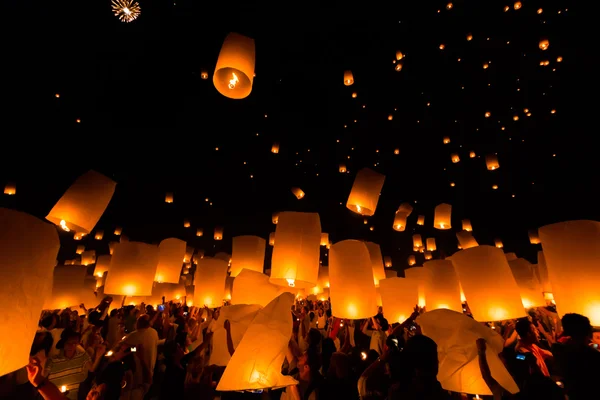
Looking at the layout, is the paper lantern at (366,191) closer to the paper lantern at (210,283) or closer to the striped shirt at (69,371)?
the paper lantern at (210,283)

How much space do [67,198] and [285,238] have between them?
2.70 meters

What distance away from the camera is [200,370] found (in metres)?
3.15

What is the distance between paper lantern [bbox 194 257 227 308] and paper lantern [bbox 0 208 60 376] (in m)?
4.86

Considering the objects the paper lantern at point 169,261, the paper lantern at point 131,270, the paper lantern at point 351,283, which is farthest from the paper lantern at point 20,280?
the paper lantern at point 169,261

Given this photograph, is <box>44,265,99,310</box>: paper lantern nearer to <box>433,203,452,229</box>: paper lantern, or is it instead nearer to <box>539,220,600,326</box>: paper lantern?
<box>539,220,600,326</box>: paper lantern

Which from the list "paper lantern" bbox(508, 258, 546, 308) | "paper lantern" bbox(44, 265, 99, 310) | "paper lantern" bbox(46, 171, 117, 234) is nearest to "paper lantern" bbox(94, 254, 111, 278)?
"paper lantern" bbox(44, 265, 99, 310)

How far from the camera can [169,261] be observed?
666cm

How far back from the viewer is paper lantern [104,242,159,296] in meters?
5.07

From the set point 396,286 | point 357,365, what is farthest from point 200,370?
point 396,286

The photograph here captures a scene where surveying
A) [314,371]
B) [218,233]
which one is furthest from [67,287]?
[218,233]

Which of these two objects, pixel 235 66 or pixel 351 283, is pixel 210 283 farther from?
pixel 235 66

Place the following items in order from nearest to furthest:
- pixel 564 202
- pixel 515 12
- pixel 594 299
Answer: pixel 594 299
pixel 515 12
pixel 564 202

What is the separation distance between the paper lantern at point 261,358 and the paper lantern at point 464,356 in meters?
1.25

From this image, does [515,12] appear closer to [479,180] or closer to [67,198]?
[479,180]
